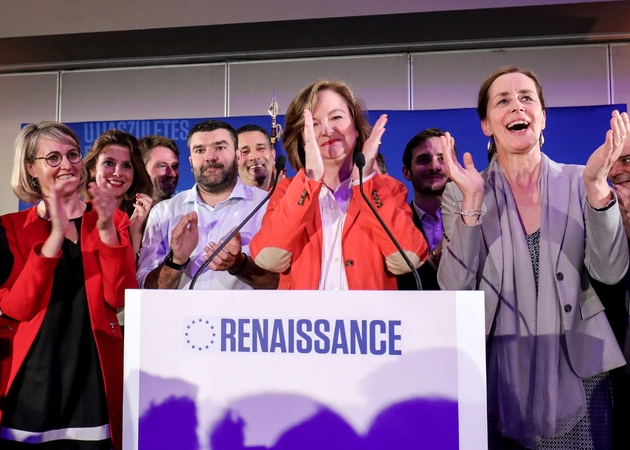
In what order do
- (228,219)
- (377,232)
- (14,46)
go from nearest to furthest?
(377,232), (228,219), (14,46)

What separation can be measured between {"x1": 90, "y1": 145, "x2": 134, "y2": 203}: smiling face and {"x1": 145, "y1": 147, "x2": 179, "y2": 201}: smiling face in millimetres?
165

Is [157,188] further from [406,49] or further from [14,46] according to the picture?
[406,49]

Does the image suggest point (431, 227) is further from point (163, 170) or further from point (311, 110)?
point (163, 170)

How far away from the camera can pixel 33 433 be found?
1.98 metres

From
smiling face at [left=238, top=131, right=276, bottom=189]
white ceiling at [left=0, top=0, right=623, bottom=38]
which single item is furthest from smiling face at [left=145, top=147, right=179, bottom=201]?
white ceiling at [left=0, top=0, right=623, bottom=38]

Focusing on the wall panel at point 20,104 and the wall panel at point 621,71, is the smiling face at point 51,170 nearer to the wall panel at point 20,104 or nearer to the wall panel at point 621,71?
the wall panel at point 20,104

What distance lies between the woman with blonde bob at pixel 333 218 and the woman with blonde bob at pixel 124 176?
1147mm

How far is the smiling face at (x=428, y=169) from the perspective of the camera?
3.10 m

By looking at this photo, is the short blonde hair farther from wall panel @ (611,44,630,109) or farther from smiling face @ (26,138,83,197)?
wall panel @ (611,44,630,109)

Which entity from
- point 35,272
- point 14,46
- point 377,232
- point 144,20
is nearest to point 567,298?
point 377,232

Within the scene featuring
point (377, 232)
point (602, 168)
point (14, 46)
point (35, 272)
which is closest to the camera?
point (602, 168)

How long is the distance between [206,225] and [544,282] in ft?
5.83

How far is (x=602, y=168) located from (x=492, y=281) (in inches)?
19.8

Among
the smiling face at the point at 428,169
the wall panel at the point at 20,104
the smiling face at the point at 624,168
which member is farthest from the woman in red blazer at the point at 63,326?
the wall panel at the point at 20,104
